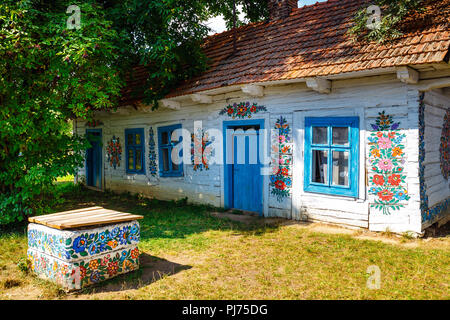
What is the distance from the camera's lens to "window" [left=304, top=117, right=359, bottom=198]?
6.37 m

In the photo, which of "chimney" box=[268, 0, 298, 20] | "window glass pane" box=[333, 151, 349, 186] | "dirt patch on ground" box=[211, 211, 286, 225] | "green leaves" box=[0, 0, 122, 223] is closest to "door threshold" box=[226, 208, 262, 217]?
"dirt patch on ground" box=[211, 211, 286, 225]

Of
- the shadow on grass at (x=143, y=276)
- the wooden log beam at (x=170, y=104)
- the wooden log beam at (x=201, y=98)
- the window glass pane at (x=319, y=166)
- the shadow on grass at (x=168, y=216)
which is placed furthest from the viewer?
the wooden log beam at (x=170, y=104)

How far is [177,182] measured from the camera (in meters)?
9.91

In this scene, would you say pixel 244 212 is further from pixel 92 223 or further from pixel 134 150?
pixel 134 150

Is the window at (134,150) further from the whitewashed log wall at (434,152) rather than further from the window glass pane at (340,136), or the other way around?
the whitewashed log wall at (434,152)

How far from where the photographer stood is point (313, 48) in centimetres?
728

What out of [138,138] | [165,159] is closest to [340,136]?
[165,159]

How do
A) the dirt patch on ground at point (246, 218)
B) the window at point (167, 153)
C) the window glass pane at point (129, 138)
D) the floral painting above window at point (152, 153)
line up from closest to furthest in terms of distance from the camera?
the dirt patch on ground at point (246, 218) < the window at point (167, 153) < the floral painting above window at point (152, 153) < the window glass pane at point (129, 138)

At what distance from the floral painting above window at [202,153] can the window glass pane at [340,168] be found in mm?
3401

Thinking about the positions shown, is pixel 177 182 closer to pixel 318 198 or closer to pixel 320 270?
pixel 318 198

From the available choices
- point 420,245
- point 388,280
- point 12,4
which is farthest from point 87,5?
point 420,245

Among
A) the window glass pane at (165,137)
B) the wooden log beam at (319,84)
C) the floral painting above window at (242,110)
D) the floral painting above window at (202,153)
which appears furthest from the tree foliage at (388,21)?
the window glass pane at (165,137)

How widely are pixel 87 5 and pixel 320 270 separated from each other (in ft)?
21.2

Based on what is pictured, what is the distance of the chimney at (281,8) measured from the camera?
9.58 meters
